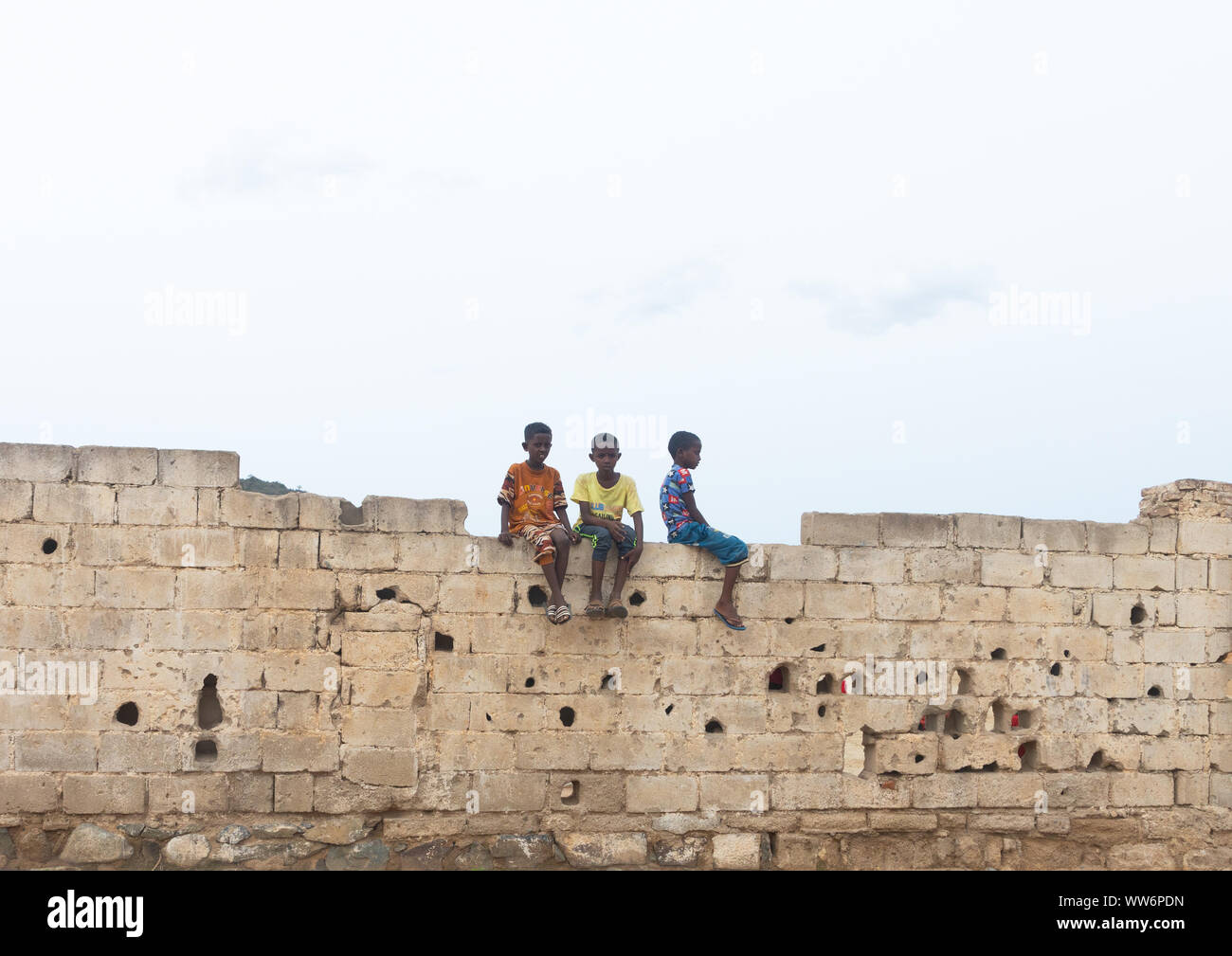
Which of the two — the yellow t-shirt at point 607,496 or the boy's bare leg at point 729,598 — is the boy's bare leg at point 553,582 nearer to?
the yellow t-shirt at point 607,496

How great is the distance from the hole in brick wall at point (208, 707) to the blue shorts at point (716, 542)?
3.20 metres

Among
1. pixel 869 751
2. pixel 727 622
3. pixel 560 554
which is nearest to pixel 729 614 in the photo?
pixel 727 622

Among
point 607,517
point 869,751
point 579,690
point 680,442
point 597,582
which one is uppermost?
point 680,442

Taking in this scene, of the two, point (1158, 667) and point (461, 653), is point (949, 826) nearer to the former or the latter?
point (1158, 667)

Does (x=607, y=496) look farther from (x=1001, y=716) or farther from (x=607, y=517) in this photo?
(x=1001, y=716)

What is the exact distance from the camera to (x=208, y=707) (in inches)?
301

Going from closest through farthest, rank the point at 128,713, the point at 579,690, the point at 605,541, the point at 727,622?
1. the point at 128,713
2. the point at 605,541
3. the point at 579,690
4. the point at 727,622

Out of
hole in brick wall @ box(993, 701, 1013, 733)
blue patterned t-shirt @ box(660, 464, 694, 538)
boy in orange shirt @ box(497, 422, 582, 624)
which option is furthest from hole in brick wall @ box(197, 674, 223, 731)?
hole in brick wall @ box(993, 701, 1013, 733)

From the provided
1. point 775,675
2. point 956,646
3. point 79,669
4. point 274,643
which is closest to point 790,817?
point 775,675

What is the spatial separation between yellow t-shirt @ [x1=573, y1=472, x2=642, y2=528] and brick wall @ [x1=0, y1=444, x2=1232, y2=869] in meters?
0.44

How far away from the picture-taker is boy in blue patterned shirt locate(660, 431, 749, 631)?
794 centimetres

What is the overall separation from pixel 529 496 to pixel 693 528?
3.75ft

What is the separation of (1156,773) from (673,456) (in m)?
4.26

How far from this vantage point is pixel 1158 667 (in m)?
8.57
